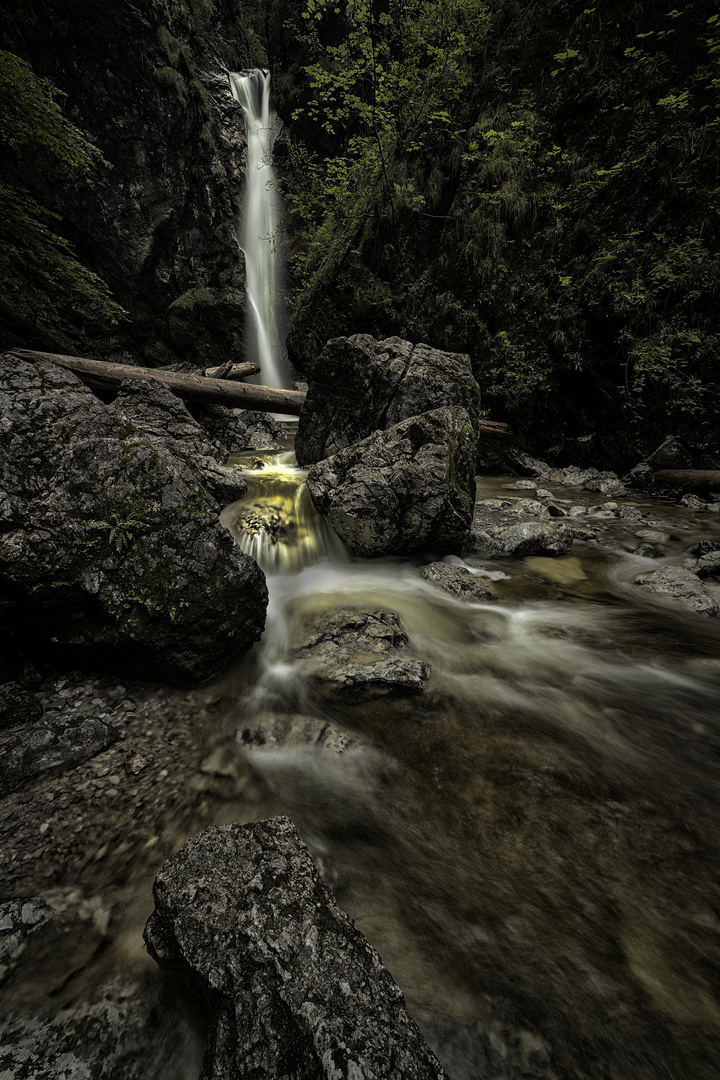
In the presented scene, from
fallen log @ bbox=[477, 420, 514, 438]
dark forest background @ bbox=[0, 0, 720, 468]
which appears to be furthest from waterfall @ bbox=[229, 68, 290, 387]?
fallen log @ bbox=[477, 420, 514, 438]

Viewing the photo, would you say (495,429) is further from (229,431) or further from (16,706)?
(16,706)

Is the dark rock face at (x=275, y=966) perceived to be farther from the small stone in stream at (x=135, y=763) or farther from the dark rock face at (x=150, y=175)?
the dark rock face at (x=150, y=175)

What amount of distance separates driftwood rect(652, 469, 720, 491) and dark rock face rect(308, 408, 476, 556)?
5.13m

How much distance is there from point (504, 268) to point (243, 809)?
36.6 feet

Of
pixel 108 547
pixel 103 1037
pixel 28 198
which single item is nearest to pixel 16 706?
pixel 108 547

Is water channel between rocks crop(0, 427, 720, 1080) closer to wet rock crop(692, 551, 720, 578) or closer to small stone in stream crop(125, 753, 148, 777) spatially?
small stone in stream crop(125, 753, 148, 777)

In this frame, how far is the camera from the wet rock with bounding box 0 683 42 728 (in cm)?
250

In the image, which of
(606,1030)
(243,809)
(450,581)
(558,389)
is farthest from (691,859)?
(558,389)

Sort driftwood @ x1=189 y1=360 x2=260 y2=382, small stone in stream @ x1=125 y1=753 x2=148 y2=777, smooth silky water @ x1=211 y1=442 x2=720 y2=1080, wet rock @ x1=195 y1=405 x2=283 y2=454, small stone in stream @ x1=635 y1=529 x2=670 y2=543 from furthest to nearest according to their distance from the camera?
wet rock @ x1=195 y1=405 x2=283 y2=454, driftwood @ x1=189 y1=360 x2=260 y2=382, small stone in stream @ x1=635 y1=529 x2=670 y2=543, small stone in stream @ x1=125 y1=753 x2=148 y2=777, smooth silky water @ x1=211 y1=442 x2=720 y2=1080

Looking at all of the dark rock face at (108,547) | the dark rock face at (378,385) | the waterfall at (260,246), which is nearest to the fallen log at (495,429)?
the dark rock face at (378,385)

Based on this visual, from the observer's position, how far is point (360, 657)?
11.0 ft

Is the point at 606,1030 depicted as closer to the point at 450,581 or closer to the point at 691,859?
the point at 691,859

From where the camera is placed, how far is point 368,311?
33.4ft

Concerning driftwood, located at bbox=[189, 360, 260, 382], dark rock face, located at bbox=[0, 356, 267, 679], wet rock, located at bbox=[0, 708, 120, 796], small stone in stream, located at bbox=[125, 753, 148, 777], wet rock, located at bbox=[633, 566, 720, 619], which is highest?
driftwood, located at bbox=[189, 360, 260, 382]
